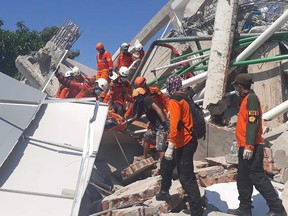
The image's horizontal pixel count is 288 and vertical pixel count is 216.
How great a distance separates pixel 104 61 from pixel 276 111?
4857 mm

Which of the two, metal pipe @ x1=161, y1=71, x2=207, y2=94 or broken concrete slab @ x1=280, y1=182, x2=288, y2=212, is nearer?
broken concrete slab @ x1=280, y1=182, x2=288, y2=212

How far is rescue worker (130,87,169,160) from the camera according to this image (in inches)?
217

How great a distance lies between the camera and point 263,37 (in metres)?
7.18

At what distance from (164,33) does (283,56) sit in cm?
547

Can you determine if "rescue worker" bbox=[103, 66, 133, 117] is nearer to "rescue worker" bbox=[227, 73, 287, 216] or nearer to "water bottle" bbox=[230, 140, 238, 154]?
"water bottle" bbox=[230, 140, 238, 154]

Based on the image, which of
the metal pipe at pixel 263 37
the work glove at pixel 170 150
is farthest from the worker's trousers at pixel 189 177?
the metal pipe at pixel 263 37

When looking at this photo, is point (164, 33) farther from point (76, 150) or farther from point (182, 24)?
point (76, 150)

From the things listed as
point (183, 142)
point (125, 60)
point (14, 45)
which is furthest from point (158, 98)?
point (14, 45)

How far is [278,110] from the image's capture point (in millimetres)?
6371

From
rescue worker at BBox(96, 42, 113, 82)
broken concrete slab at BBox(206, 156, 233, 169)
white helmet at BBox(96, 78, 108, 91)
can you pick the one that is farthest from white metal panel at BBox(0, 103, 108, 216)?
rescue worker at BBox(96, 42, 113, 82)

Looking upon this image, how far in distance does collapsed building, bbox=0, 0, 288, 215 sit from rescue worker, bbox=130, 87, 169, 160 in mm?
450

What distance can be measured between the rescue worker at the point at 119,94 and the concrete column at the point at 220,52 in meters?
1.52

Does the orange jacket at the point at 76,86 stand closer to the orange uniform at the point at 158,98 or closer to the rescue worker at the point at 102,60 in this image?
the rescue worker at the point at 102,60

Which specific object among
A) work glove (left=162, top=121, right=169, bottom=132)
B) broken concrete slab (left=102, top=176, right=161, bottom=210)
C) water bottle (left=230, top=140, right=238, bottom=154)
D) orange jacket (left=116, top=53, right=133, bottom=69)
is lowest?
broken concrete slab (left=102, top=176, right=161, bottom=210)
